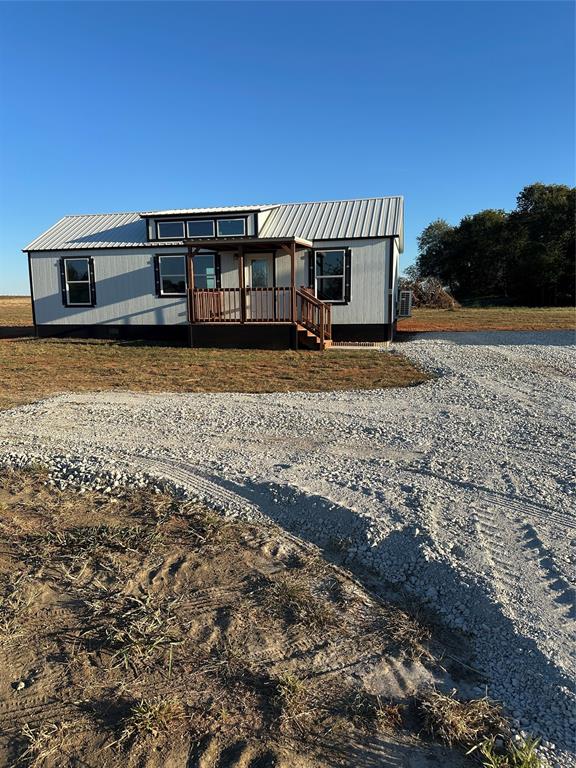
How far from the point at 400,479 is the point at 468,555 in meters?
1.21

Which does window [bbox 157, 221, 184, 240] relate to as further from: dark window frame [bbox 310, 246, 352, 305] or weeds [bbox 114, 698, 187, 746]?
weeds [bbox 114, 698, 187, 746]

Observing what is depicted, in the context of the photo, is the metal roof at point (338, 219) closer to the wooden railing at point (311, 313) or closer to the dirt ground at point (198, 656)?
the wooden railing at point (311, 313)

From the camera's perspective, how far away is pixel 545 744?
1.77 meters

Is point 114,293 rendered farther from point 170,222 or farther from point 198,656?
point 198,656

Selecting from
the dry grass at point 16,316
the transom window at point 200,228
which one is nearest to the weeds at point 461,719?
the transom window at point 200,228

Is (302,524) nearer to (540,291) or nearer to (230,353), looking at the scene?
(230,353)

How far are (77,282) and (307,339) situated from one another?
7926 millimetres

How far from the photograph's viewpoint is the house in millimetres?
14148

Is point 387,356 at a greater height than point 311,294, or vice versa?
point 311,294

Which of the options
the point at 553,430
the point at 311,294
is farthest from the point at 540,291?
the point at 553,430

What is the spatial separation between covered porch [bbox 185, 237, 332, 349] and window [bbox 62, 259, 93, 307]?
3.62 metres

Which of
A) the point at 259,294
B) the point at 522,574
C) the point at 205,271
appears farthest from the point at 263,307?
the point at 522,574

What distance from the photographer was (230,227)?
1551 cm

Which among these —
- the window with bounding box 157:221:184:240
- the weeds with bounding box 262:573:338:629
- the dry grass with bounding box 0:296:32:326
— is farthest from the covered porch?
the dry grass with bounding box 0:296:32:326
